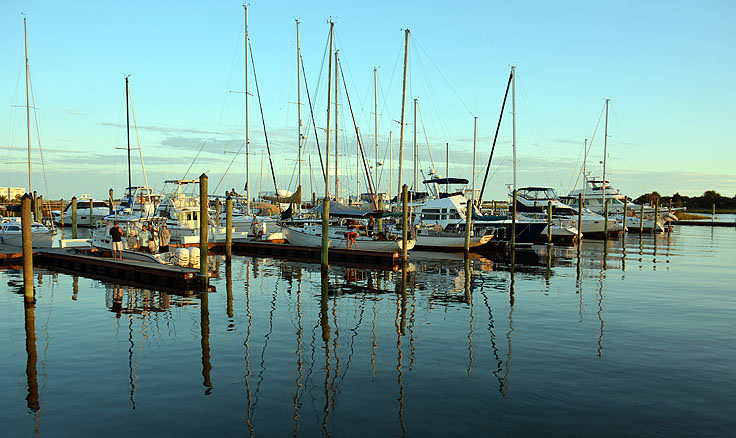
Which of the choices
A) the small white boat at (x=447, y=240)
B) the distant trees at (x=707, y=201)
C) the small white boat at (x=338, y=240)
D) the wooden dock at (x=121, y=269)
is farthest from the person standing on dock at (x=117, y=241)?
the distant trees at (x=707, y=201)

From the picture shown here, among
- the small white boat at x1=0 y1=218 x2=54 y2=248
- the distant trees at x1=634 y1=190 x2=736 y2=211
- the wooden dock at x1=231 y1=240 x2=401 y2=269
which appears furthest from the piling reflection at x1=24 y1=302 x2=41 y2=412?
the distant trees at x1=634 y1=190 x2=736 y2=211

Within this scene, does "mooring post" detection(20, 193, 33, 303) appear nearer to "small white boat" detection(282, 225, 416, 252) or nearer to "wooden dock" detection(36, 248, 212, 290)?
"wooden dock" detection(36, 248, 212, 290)

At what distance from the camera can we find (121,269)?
22.6m

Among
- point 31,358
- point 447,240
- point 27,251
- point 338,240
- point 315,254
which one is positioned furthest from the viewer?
point 447,240

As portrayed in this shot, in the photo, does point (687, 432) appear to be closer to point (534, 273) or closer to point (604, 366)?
point (604, 366)

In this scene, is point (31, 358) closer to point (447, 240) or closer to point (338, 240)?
point (338, 240)

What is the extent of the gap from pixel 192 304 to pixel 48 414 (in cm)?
881

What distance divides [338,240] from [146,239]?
11.3m

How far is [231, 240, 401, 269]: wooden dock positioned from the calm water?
23.0 ft

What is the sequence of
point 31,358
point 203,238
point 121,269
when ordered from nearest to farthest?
point 31,358 → point 203,238 → point 121,269

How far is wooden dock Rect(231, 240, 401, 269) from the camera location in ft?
93.2

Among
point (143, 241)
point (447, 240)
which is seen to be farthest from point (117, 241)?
point (447, 240)

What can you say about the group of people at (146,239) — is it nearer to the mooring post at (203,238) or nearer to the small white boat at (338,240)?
the mooring post at (203,238)

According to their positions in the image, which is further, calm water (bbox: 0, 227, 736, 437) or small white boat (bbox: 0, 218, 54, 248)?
small white boat (bbox: 0, 218, 54, 248)
